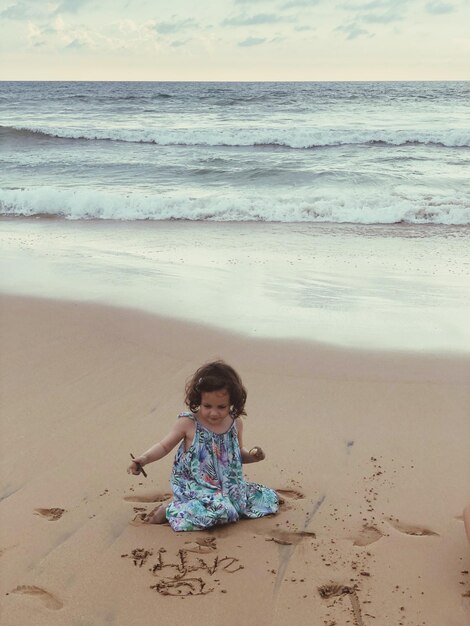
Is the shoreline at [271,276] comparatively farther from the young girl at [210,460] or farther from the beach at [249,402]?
the young girl at [210,460]

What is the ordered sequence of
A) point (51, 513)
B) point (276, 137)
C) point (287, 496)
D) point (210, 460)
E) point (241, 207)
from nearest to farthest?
point (51, 513), point (210, 460), point (287, 496), point (241, 207), point (276, 137)

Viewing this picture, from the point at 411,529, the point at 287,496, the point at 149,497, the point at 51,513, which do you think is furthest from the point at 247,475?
the point at 51,513

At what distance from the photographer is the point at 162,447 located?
11.6 ft

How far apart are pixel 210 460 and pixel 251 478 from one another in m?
0.39

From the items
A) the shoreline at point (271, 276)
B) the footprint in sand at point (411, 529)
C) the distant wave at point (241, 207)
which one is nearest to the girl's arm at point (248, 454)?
the footprint in sand at point (411, 529)

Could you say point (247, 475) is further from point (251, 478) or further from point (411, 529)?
point (411, 529)

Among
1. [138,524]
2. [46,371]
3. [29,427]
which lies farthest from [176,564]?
[46,371]

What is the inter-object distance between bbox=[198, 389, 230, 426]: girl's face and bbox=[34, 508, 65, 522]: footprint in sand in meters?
0.82

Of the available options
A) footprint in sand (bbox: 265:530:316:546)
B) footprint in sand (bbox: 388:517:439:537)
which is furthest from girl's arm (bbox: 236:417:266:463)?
footprint in sand (bbox: 388:517:439:537)

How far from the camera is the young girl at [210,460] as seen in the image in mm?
3445

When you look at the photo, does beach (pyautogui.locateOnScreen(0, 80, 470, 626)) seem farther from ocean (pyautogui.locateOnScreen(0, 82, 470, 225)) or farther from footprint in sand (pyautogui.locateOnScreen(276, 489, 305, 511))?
ocean (pyautogui.locateOnScreen(0, 82, 470, 225))

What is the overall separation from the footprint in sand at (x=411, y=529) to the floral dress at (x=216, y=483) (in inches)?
22.1

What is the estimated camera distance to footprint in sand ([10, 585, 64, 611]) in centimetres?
285

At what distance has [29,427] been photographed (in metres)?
4.38
